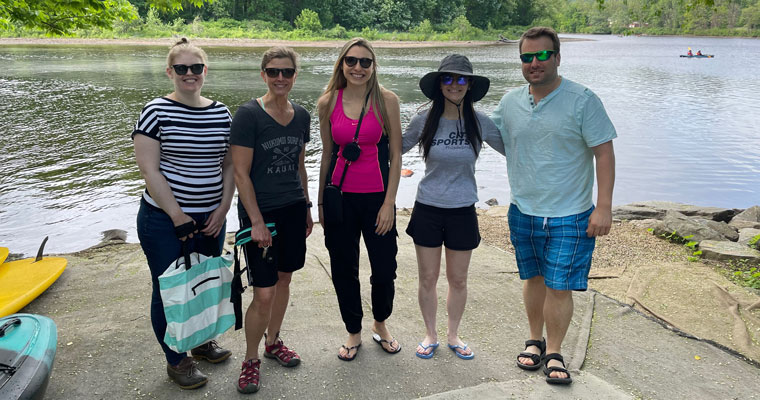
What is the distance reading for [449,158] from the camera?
129 inches

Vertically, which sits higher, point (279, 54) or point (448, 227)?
point (279, 54)

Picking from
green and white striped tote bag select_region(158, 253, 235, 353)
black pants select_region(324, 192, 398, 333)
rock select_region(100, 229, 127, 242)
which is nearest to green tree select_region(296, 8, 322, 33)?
rock select_region(100, 229, 127, 242)

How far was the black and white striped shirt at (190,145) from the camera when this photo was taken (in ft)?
9.04

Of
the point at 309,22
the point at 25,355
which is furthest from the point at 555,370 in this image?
the point at 309,22

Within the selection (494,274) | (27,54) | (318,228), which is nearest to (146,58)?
(27,54)

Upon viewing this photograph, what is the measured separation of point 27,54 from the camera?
36.8m

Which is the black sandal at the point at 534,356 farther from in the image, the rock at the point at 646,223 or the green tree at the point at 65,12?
the green tree at the point at 65,12

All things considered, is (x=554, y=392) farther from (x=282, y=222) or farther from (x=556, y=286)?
(x=282, y=222)

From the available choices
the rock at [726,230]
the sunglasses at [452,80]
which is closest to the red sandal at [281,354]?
the sunglasses at [452,80]

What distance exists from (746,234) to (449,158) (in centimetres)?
650

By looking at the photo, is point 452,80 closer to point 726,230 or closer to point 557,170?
point 557,170

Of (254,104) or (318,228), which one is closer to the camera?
(254,104)

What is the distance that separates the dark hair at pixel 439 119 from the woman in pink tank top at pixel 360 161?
18cm

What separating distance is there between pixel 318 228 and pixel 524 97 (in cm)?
448
